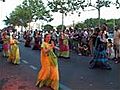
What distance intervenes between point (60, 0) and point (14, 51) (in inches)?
759

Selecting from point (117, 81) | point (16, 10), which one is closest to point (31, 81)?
point (117, 81)

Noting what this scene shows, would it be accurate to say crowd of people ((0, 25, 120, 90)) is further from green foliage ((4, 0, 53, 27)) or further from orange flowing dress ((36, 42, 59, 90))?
green foliage ((4, 0, 53, 27))

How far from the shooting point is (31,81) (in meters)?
13.8

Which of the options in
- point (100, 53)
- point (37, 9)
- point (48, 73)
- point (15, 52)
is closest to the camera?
point (48, 73)

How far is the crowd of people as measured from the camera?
1206 cm

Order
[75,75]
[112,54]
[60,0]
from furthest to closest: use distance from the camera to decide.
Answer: [60,0]
[112,54]
[75,75]

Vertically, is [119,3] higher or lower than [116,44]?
higher

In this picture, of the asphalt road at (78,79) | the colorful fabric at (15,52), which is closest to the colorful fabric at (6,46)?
the colorful fabric at (15,52)

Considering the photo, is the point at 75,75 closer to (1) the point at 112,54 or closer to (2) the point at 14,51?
(2) the point at 14,51

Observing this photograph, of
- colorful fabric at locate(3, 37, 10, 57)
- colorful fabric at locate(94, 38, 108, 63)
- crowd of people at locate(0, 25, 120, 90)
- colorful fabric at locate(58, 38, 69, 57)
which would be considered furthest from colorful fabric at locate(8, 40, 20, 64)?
colorful fabric at locate(94, 38, 108, 63)

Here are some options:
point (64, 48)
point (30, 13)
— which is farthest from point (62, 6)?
point (30, 13)

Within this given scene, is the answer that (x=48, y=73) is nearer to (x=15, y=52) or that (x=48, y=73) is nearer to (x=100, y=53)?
(x=100, y=53)

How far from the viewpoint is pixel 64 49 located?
2495 centimetres

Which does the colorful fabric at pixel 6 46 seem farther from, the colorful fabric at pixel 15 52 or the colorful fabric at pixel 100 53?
the colorful fabric at pixel 100 53
